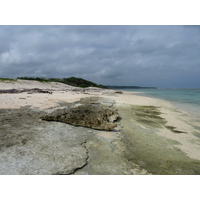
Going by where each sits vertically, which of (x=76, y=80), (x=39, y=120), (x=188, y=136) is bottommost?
(x=188, y=136)

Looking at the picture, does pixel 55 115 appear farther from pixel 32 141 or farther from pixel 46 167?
pixel 46 167

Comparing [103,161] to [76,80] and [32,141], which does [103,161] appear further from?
[76,80]

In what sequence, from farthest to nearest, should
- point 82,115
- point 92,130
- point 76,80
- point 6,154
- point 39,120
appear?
point 76,80, point 82,115, point 39,120, point 92,130, point 6,154

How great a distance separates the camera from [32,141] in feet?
10.3

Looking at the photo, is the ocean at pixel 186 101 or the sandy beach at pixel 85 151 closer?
the sandy beach at pixel 85 151

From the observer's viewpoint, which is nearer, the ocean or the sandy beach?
the sandy beach

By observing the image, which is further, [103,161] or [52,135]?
[52,135]

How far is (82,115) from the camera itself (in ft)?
16.4

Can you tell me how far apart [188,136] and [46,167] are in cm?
460

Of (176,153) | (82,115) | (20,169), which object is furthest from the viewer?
(82,115)

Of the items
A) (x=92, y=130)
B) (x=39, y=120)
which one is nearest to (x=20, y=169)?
(x=92, y=130)

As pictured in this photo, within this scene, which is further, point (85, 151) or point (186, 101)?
point (186, 101)

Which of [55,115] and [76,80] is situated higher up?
[76,80]

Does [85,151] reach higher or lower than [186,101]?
lower
